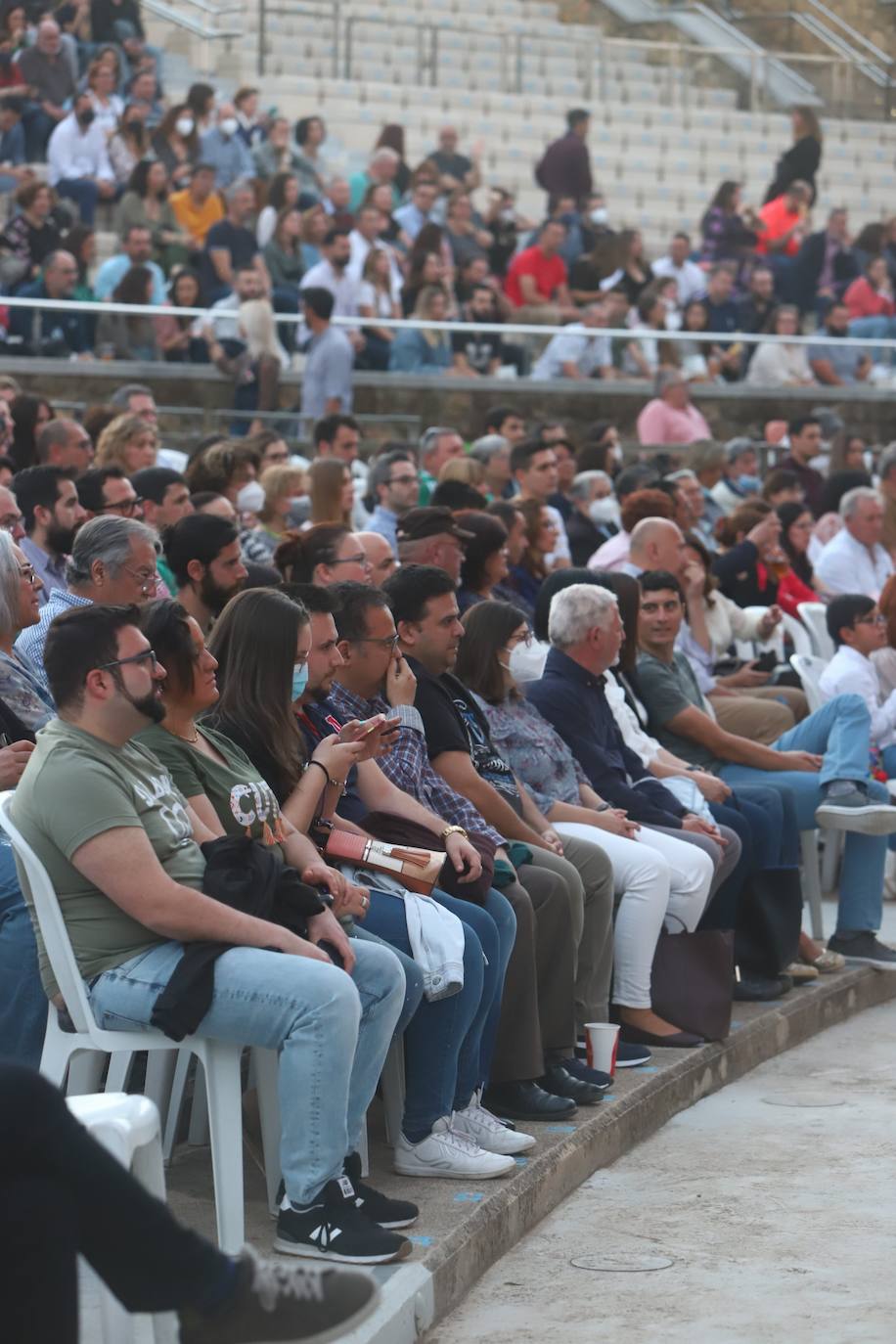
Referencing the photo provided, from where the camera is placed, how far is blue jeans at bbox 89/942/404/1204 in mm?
4172

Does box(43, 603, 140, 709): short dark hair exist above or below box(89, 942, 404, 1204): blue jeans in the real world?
above

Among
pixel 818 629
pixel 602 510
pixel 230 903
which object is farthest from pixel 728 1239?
pixel 602 510

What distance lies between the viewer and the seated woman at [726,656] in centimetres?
861

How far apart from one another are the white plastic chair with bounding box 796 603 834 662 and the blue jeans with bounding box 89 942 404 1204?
617 centimetres

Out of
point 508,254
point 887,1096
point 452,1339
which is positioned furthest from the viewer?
point 508,254

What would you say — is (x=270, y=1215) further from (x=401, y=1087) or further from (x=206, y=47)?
(x=206, y=47)

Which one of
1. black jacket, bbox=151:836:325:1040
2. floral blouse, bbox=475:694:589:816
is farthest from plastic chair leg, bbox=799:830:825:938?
black jacket, bbox=151:836:325:1040

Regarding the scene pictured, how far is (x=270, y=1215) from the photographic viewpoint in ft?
15.0

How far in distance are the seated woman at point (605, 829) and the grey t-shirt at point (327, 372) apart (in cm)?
673

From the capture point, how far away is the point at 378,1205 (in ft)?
14.6

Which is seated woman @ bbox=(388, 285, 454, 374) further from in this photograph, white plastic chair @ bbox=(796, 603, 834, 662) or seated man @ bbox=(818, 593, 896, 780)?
seated man @ bbox=(818, 593, 896, 780)

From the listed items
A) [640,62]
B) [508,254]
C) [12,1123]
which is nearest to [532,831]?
[12,1123]

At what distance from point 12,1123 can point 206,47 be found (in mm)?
19072

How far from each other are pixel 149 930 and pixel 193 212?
38.8 ft
